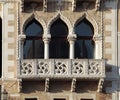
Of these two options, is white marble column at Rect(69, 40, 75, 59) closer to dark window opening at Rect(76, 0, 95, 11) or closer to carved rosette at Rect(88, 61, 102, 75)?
carved rosette at Rect(88, 61, 102, 75)

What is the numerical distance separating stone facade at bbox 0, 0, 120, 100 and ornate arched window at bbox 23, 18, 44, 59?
29 cm

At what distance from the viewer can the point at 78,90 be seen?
3972 centimetres

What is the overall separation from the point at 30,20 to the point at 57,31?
1105mm

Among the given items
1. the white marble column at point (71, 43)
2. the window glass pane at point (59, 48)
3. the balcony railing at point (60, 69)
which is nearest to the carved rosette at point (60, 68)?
the balcony railing at point (60, 69)

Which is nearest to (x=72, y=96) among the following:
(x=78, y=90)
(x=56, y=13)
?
(x=78, y=90)

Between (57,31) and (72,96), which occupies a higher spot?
(57,31)

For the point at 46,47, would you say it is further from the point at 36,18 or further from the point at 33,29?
the point at 36,18

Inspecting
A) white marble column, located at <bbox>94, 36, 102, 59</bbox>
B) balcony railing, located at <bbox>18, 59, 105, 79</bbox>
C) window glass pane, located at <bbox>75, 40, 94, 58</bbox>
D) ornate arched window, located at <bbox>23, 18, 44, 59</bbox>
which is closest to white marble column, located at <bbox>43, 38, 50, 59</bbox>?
ornate arched window, located at <bbox>23, 18, 44, 59</bbox>

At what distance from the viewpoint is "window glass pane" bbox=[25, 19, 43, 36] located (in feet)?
132

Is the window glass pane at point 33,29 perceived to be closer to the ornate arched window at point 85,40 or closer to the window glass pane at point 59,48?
the window glass pane at point 59,48

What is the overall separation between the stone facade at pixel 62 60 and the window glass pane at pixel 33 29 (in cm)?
24

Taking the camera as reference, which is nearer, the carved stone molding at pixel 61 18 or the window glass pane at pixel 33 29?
the carved stone molding at pixel 61 18

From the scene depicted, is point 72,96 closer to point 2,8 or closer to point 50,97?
point 50,97

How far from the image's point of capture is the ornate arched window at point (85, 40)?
40250 mm
